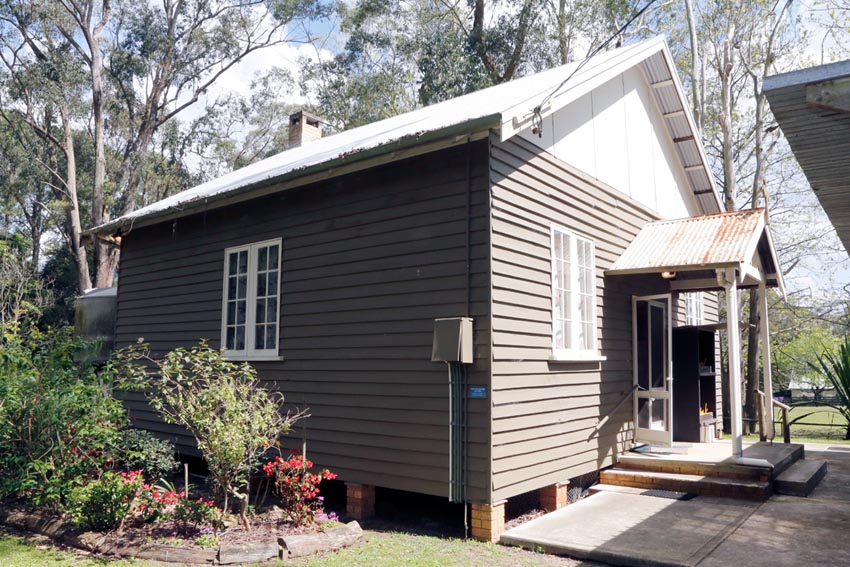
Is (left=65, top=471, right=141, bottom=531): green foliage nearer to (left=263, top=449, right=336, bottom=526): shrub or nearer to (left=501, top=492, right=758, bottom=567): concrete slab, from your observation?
(left=263, top=449, right=336, bottom=526): shrub

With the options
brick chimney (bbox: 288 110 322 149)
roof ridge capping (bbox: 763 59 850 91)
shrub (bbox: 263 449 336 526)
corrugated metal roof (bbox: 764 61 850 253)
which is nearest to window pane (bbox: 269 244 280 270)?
shrub (bbox: 263 449 336 526)

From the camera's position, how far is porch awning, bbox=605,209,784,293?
7734 mm

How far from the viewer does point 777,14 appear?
19.6 metres

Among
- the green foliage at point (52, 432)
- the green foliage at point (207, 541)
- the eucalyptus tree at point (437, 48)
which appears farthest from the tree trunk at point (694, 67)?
the green foliage at point (207, 541)

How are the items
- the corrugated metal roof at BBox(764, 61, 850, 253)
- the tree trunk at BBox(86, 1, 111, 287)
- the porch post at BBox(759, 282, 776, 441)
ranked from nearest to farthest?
the corrugated metal roof at BBox(764, 61, 850, 253)
the porch post at BBox(759, 282, 776, 441)
the tree trunk at BBox(86, 1, 111, 287)

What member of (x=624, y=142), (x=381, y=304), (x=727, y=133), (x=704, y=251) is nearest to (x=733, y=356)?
(x=704, y=251)

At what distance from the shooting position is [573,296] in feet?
25.3

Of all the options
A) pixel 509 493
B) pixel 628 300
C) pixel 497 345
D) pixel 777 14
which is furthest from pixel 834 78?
pixel 777 14

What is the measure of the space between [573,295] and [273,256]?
12.5 ft

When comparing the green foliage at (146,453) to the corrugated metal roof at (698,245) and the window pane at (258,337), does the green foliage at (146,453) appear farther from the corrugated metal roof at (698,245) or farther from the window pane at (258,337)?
the corrugated metal roof at (698,245)

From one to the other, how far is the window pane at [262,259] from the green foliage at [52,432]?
2.40 meters

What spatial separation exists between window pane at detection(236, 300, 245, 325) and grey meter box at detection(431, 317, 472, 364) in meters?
3.68

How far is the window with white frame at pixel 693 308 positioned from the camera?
11430 mm

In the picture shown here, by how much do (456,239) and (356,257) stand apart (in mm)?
1442
